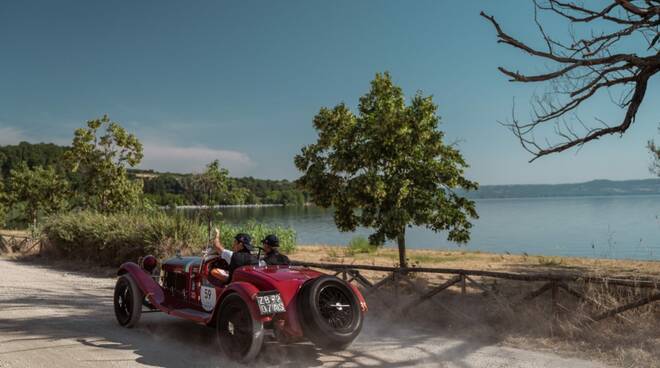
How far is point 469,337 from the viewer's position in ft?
23.1

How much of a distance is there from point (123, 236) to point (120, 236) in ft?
0.56

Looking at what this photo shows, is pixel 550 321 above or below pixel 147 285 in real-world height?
below

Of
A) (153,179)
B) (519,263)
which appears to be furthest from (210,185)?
(153,179)

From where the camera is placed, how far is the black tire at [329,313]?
5.38 m

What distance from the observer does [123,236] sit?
15656mm

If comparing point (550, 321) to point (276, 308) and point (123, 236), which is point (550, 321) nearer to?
point (276, 308)

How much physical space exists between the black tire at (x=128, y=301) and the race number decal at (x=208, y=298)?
142cm

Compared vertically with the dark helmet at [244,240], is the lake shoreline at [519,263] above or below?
below

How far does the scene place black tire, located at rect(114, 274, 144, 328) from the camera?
749 centimetres

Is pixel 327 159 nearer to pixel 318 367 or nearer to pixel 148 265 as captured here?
pixel 148 265

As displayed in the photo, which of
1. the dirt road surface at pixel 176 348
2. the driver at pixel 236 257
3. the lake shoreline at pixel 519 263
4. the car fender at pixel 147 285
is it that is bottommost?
the dirt road surface at pixel 176 348

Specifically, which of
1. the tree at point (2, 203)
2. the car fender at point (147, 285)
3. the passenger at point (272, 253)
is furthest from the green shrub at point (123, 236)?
the tree at point (2, 203)

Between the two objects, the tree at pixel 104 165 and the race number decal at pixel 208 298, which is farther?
the tree at pixel 104 165

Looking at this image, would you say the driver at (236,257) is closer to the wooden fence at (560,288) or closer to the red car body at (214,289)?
the red car body at (214,289)
